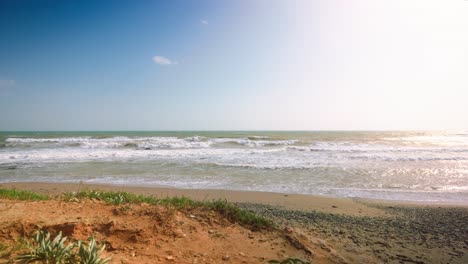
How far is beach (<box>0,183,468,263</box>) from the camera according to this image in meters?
4.36

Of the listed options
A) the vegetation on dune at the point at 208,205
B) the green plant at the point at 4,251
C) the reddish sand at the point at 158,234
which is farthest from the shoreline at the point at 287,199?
the green plant at the point at 4,251

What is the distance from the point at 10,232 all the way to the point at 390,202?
9.68m

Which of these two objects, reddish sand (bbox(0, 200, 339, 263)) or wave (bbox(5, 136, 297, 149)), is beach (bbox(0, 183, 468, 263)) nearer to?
reddish sand (bbox(0, 200, 339, 263))

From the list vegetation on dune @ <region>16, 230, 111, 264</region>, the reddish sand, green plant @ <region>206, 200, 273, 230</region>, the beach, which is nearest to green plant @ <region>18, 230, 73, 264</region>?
vegetation on dune @ <region>16, 230, 111, 264</region>

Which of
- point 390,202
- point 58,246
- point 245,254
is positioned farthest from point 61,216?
point 390,202

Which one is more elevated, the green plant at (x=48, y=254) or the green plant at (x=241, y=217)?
the green plant at (x=48, y=254)

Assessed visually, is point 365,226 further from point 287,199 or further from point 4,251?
point 4,251

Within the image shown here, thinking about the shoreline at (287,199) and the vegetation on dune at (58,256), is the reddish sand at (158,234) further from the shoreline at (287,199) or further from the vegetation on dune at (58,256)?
the shoreline at (287,199)

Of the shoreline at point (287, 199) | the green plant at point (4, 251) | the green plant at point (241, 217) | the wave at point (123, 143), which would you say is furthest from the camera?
the wave at point (123, 143)

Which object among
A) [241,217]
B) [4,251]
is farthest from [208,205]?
[4,251]

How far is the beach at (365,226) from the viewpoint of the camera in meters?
4.36

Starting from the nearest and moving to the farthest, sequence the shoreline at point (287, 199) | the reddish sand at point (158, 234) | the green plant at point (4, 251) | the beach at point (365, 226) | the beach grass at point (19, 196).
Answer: the green plant at point (4, 251), the reddish sand at point (158, 234), the beach at point (365, 226), the beach grass at point (19, 196), the shoreline at point (287, 199)

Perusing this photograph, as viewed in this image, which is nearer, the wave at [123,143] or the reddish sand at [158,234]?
the reddish sand at [158,234]

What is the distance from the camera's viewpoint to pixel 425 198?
29.1 feet
